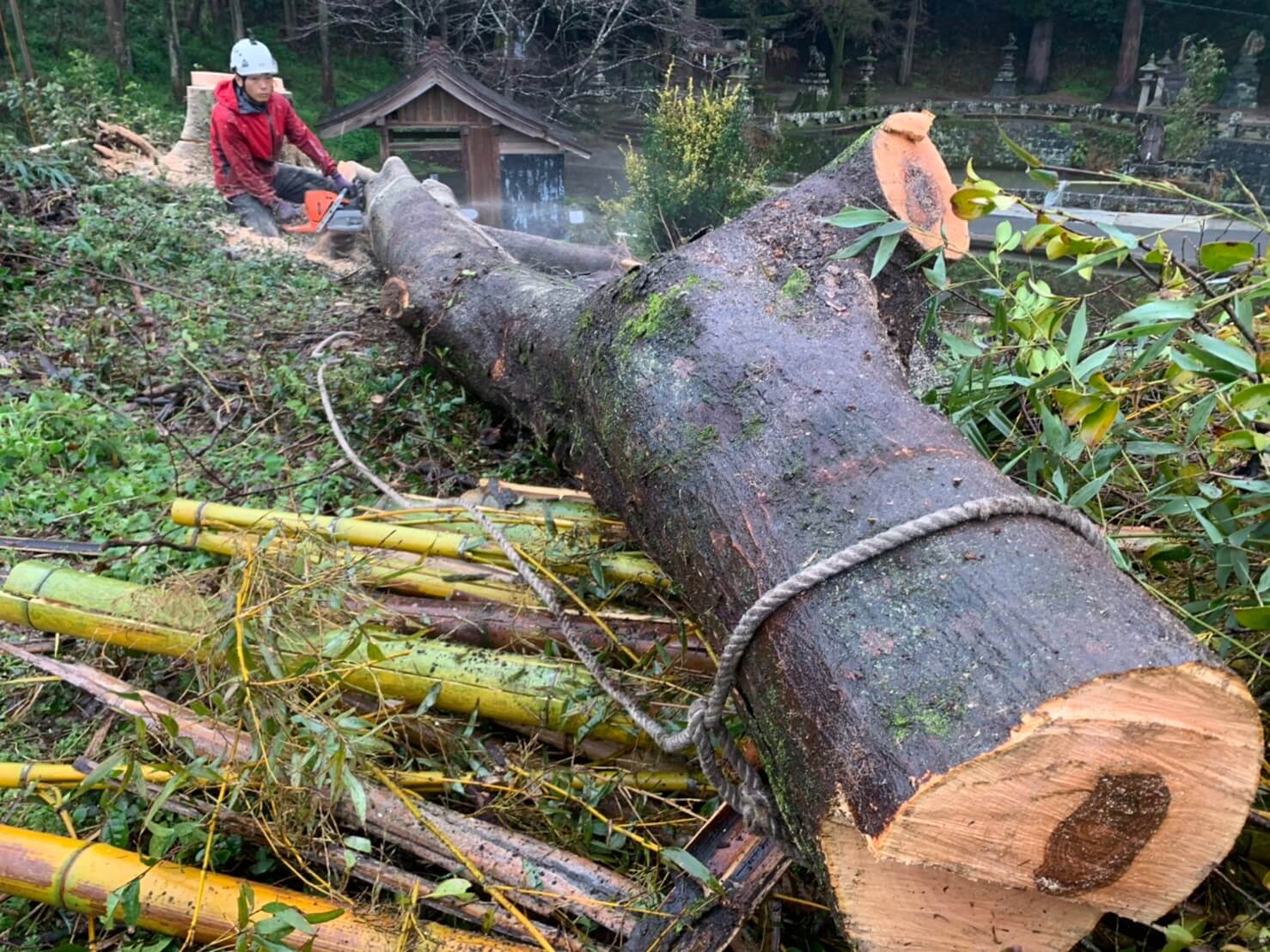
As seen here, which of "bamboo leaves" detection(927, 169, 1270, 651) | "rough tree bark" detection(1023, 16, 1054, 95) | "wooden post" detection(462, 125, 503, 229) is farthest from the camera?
"rough tree bark" detection(1023, 16, 1054, 95)

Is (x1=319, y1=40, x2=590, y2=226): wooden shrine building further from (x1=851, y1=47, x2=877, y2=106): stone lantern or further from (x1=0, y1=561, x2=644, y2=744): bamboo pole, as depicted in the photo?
(x1=851, y1=47, x2=877, y2=106): stone lantern

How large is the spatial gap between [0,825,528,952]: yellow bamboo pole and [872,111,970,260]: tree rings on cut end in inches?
73.4

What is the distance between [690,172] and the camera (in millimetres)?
9555

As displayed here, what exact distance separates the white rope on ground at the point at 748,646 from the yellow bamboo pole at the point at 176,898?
0.45 metres

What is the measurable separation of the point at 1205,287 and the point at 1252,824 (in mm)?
901

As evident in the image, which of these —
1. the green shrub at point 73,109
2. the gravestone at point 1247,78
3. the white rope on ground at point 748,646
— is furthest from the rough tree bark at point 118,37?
the gravestone at point 1247,78

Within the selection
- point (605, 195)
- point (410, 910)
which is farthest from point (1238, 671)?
point (605, 195)

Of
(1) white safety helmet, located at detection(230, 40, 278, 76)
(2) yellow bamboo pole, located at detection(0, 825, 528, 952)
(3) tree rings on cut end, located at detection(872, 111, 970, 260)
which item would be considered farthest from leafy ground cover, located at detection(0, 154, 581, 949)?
(1) white safety helmet, located at detection(230, 40, 278, 76)

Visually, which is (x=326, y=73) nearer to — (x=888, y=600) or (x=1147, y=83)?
(x=1147, y=83)

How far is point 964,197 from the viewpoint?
65.4 inches

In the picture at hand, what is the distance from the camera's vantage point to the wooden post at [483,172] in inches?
351

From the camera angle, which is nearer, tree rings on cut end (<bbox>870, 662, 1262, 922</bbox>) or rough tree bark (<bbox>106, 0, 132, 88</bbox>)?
tree rings on cut end (<bbox>870, 662, 1262, 922</bbox>)

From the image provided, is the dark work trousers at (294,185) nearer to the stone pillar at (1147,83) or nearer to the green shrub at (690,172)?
the green shrub at (690,172)

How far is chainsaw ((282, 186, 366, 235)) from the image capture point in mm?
6871
